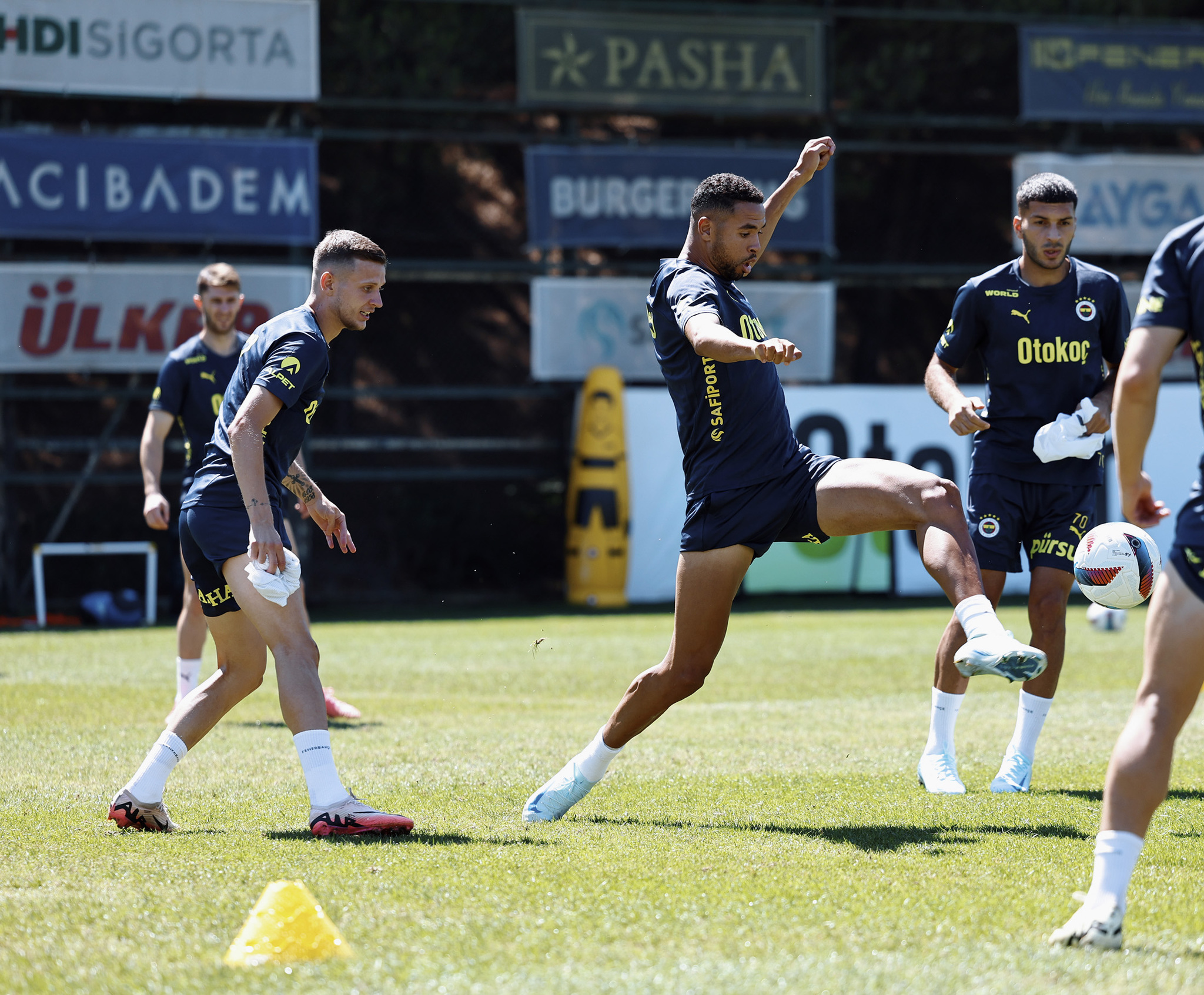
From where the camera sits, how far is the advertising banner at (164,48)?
16000 mm

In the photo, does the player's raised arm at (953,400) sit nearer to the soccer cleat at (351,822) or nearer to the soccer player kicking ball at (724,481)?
the soccer player kicking ball at (724,481)

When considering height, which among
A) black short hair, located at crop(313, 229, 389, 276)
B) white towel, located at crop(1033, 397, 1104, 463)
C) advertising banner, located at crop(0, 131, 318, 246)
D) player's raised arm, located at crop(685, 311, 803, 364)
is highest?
advertising banner, located at crop(0, 131, 318, 246)

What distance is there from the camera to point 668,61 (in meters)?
17.7

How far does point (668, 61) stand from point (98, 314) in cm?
715

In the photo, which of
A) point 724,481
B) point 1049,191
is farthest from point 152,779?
point 1049,191

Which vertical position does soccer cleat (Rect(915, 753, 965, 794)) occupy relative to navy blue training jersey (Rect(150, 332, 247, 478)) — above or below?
below

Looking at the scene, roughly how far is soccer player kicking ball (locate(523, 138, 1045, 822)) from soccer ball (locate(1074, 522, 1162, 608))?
3.00 feet

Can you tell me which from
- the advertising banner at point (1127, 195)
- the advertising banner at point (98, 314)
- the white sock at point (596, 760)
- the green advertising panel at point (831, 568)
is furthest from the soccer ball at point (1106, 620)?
the white sock at point (596, 760)

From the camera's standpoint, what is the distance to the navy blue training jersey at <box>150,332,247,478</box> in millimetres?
8188

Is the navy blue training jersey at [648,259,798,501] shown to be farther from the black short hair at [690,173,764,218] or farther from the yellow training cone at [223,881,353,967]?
the yellow training cone at [223,881,353,967]

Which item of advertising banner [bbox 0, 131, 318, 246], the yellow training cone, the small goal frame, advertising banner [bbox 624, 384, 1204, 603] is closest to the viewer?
the yellow training cone

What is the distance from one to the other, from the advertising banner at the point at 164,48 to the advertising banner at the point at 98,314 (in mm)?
1959

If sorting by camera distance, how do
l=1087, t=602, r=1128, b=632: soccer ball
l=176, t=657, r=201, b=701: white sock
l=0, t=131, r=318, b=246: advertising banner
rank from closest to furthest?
l=176, t=657, r=201, b=701: white sock
l=1087, t=602, r=1128, b=632: soccer ball
l=0, t=131, r=318, b=246: advertising banner

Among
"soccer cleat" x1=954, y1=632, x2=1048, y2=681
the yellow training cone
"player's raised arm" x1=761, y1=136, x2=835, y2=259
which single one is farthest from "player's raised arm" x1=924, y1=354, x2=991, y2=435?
the yellow training cone
